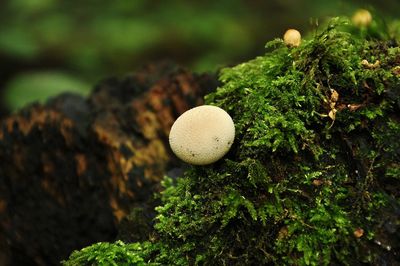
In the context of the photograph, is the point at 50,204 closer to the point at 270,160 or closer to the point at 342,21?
the point at 270,160

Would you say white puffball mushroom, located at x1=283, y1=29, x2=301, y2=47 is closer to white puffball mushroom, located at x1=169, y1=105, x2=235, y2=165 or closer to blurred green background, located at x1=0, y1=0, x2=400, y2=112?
white puffball mushroom, located at x1=169, y1=105, x2=235, y2=165

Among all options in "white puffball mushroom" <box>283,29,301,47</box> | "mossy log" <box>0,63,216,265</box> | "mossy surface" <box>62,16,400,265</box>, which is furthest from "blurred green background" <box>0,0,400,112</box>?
"mossy surface" <box>62,16,400,265</box>

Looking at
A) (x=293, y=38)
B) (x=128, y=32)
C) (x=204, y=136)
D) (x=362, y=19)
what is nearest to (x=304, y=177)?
(x=204, y=136)

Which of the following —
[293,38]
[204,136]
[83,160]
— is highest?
[293,38]

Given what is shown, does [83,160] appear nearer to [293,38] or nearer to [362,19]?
[293,38]

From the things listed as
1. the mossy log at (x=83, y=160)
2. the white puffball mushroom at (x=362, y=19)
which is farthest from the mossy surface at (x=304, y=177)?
the mossy log at (x=83, y=160)

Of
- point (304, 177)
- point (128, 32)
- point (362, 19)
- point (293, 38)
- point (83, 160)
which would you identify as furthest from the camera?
point (128, 32)

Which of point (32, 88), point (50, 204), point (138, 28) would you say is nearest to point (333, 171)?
point (50, 204)

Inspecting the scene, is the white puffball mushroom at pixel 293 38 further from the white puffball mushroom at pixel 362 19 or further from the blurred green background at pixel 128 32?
the blurred green background at pixel 128 32
